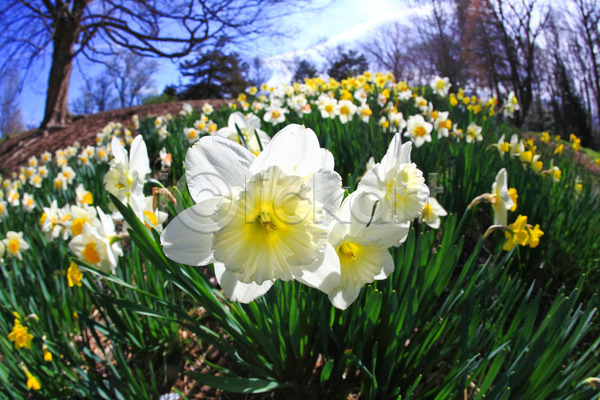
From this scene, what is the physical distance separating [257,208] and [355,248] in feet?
0.83

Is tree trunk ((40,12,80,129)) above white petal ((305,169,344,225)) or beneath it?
above

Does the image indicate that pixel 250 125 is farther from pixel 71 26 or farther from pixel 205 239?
pixel 71 26

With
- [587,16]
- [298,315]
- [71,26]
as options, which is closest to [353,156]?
[298,315]

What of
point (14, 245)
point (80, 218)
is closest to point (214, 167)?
point (80, 218)

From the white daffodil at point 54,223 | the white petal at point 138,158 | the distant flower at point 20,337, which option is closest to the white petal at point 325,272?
the white petal at point 138,158

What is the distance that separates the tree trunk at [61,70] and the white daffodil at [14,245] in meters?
9.19

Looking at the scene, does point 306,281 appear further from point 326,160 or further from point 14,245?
point 14,245

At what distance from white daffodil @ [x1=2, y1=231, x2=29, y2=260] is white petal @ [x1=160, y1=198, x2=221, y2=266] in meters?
1.73

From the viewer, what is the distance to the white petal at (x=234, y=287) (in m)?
0.70

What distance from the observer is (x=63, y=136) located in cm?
812

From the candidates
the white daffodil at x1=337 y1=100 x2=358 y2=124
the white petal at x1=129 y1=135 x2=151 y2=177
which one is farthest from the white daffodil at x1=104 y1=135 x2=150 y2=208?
the white daffodil at x1=337 y1=100 x2=358 y2=124

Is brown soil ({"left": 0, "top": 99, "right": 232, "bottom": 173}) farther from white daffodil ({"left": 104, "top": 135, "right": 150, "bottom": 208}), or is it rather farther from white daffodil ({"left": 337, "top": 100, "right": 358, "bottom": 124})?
white daffodil ({"left": 104, "top": 135, "right": 150, "bottom": 208})

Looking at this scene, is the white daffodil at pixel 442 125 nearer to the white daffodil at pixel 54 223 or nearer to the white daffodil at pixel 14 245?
the white daffodil at pixel 54 223

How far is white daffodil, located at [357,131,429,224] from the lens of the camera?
77 cm
